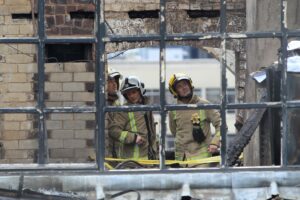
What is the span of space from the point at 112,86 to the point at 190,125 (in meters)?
1.30

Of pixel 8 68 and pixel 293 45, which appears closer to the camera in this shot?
pixel 293 45

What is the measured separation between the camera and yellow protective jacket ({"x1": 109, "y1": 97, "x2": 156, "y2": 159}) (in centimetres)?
686

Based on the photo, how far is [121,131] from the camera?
6965 mm

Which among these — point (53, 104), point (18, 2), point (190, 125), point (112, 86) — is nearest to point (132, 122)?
point (190, 125)

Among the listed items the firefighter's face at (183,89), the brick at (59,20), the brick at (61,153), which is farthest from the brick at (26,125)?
the firefighter's face at (183,89)

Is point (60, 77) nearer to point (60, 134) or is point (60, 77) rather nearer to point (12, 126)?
point (60, 134)

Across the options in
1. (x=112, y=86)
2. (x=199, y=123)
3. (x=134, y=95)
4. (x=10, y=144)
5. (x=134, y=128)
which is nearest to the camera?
(x=199, y=123)

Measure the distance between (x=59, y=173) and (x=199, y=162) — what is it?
1.14 m

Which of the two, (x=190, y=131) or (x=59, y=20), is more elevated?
(x=59, y=20)

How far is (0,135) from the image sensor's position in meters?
9.51

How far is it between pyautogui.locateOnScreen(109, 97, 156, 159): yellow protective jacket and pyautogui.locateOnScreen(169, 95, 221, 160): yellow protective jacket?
0.24 m

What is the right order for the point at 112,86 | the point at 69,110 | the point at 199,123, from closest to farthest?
the point at 69,110 → the point at 199,123 → the point at 112,86

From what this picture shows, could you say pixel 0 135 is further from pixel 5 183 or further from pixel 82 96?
pixel 5 183

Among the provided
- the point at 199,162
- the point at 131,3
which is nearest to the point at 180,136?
the point at 199,162
